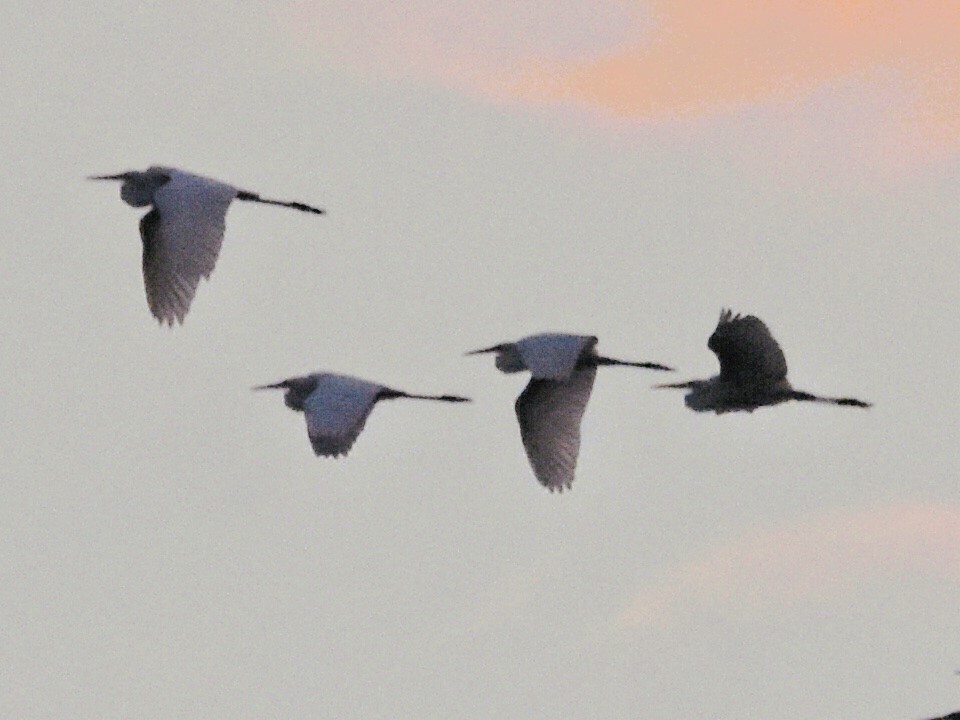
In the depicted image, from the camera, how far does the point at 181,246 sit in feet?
112

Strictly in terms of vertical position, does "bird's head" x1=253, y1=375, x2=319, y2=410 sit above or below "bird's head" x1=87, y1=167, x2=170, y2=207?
below

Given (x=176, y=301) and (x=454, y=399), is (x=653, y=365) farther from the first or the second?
(x=176, y=301)

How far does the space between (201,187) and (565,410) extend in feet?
→ 15.9

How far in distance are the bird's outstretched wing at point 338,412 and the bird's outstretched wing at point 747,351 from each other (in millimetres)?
3244

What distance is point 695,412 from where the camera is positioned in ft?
119

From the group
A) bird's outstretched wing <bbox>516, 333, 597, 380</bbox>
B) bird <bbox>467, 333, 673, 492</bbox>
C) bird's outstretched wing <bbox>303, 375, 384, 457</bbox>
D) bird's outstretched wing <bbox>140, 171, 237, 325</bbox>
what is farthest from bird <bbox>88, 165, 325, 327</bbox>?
bird <bbox>467, 333, 673, 492</bbox>

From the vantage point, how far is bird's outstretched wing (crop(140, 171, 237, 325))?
3406 centimetres

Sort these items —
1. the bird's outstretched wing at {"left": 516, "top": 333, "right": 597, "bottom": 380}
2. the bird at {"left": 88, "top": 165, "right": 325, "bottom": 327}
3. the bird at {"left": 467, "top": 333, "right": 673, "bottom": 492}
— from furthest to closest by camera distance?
1. the bird at {"left": 467, "top": 333, "right": 673, "bottom": 492}
2. the bird's outstretched wing at {"left": 516, "top": 333, "right": 597, "bottom": 380}
3. the bird at {"left": 88, "top": 165, "right": 325, "bottom": 327}

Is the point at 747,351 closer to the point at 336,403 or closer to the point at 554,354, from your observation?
the point at 554,354

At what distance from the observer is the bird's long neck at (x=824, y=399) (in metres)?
35.4

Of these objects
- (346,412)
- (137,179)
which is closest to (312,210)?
(137,179)

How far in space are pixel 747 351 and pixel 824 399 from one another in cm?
121

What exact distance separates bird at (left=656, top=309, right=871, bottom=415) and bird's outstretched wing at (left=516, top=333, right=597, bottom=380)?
1.25 m

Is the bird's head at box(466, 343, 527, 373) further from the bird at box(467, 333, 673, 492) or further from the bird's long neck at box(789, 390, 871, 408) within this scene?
the bird's long neck at box(789, 390, 871, 408)
